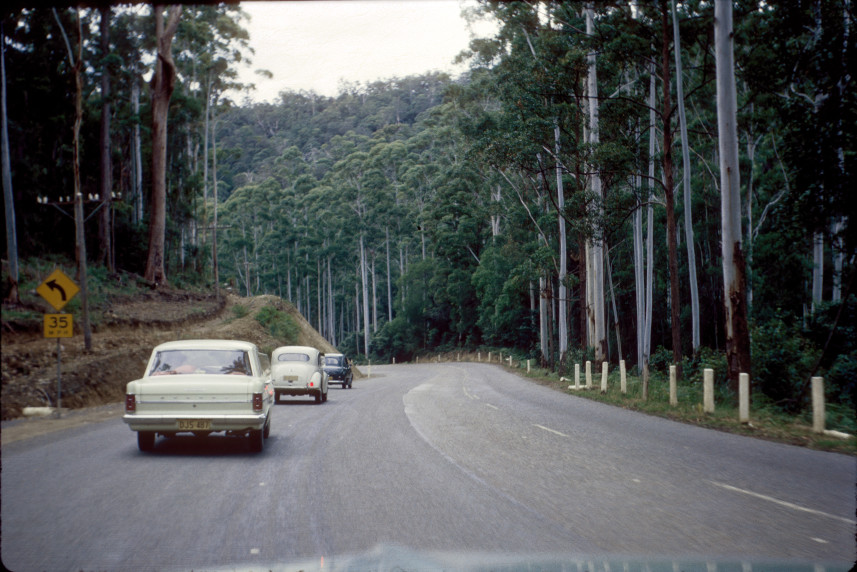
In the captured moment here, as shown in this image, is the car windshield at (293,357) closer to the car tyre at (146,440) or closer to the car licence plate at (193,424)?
the car tyre at (146,440)

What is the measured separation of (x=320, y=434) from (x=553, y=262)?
2858 centimetres

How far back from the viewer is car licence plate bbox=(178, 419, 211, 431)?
34.0 feet

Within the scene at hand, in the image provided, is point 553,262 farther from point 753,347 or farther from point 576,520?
point 576,520

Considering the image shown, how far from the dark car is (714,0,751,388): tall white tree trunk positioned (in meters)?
21.0

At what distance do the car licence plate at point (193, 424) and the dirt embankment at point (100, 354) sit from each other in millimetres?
8667

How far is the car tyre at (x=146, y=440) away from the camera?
1093cm

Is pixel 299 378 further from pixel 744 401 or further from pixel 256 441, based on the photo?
pixel 744 401

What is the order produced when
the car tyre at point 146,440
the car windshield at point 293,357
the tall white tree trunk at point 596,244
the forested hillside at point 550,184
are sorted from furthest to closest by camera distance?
the tall white tree trunk at point 596,244 → the car windshield at point 293,357 → the forested hillside at point 550,184 → the car tyre at point 146,440

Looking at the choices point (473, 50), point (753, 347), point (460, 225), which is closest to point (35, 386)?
point (753, 347)

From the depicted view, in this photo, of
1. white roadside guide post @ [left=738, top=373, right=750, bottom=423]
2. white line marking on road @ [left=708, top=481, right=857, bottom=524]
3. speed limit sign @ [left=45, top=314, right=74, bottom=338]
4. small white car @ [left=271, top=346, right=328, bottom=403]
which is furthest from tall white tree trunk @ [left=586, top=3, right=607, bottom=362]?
Answer: white line marking on road @ [left=708, top=481, right=857, bottom=524]

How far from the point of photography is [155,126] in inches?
1426

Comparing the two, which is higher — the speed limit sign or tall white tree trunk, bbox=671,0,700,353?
tall white tree trunk, bbox=671,0,700,353

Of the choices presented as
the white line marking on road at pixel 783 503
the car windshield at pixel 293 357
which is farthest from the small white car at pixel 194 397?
the car windshield at pixel 293 357

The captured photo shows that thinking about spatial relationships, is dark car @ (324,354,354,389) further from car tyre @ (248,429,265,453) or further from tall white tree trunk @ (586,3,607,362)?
car tyre @ (248,429,265,453)
